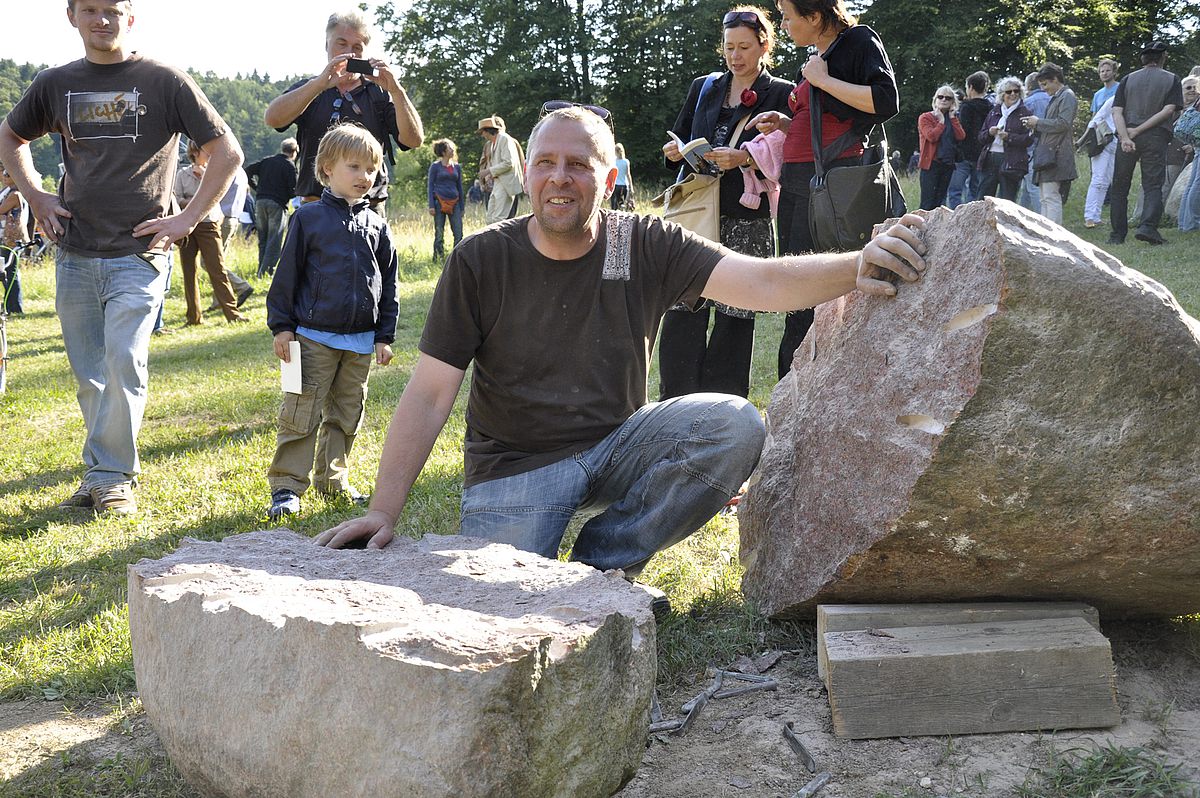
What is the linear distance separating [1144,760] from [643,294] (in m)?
1.77

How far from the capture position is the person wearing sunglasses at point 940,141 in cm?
1172

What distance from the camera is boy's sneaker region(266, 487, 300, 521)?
436 centimetres

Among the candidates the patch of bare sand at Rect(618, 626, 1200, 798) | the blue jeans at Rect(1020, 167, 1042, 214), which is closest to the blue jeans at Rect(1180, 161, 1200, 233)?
the blue jeans at Rect(1020, 167, 1042, 214)

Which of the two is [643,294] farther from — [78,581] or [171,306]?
[171,306]

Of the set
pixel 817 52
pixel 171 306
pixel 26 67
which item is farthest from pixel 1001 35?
pixel 26 67

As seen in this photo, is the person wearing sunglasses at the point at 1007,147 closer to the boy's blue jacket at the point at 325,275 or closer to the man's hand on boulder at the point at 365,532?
the boy's blue jacket at the point at 325,275

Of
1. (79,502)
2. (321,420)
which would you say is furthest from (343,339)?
(79,502)

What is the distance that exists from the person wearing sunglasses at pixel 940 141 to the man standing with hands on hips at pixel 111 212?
9277mm

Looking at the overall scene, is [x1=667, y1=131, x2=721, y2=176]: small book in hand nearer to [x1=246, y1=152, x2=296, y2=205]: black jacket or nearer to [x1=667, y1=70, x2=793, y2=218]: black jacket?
[x1=667, y1=70, x2=793, y2=218]: black jacket

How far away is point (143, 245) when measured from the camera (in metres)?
4.49

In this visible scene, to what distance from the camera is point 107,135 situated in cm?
445

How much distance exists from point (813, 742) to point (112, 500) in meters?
3.37

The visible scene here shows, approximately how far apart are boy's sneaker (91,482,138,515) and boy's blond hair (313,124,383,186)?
1.71 m

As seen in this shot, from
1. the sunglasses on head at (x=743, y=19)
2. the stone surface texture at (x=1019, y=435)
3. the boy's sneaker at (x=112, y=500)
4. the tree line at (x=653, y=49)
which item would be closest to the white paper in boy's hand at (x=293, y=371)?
the boy's sneaker at (x=112, y=500)
